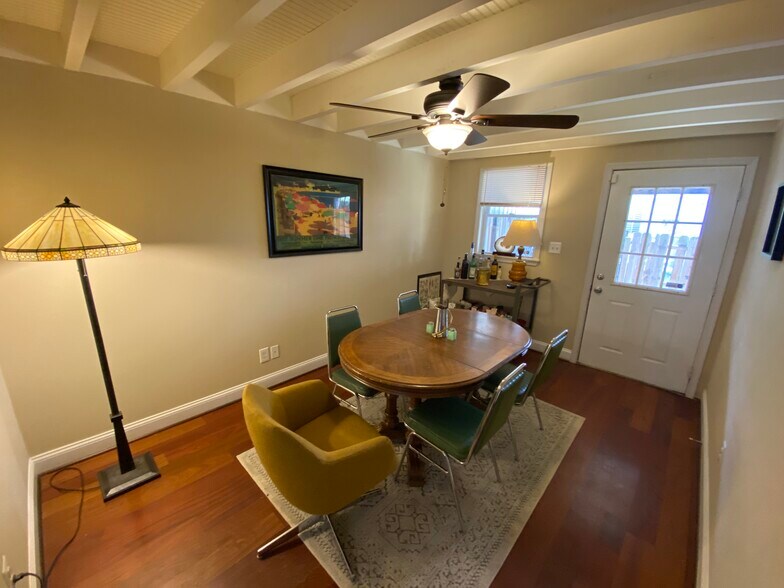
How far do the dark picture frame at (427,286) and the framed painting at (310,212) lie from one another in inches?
48.1

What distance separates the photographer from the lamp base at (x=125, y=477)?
1.70 m

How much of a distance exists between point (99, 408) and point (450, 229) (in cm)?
384

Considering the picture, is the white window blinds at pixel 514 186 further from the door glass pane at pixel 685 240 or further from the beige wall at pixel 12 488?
the beige wall at pixel 12 488

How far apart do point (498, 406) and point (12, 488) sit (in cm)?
212

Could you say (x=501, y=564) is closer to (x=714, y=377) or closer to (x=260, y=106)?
(x=714, y=377)

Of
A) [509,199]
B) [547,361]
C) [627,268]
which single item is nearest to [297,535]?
[547,361]

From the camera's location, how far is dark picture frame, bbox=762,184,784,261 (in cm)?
143

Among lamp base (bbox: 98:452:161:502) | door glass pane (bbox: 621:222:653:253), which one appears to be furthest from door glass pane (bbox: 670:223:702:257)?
lamp base (bbox: 98:452:161:502)

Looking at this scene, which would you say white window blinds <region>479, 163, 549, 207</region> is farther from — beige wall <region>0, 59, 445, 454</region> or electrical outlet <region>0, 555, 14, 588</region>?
electrical outlet <region>0, 555, 14, 588</region>

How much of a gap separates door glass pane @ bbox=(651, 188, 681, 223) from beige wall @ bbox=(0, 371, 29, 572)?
173 inches

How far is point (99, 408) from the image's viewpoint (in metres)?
1.93

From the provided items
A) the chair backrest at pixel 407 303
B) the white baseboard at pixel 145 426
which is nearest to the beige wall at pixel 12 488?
the white baseboard at pixel 145 426

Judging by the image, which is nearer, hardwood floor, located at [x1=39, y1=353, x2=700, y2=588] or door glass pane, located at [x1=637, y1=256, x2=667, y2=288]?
hardwood floor, located at [x1=39, y1=353, x2=700, y2=588]

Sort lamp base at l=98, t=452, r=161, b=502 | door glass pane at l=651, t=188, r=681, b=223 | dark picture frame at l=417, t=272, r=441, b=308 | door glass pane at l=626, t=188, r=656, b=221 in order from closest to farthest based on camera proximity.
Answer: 1. lamp base at l=98, t=452, r=161, b=502
2. door glass pane at l=651, t=188, r=681, b=223
3. door glass pane at l=626, t=188, r=656, b=221
4. dark picture frame at l=417, t=272, r=441, b=308
